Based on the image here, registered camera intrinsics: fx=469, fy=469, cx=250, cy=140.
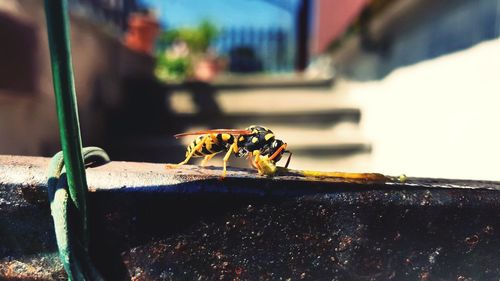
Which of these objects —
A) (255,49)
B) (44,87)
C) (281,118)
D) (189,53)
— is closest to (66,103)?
(44,87)

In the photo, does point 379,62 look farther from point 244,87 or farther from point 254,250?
point 254,250

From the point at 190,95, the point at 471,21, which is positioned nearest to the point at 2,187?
the point at 471,21

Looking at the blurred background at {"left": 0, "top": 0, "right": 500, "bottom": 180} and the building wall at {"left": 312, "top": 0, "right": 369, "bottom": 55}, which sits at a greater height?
the building wall at {"left": 312, "top": 0, "right": 369, "bottom": 55}

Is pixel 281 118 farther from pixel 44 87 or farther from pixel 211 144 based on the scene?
pixel 211 144

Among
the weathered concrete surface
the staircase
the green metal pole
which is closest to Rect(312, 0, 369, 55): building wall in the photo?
the staircase

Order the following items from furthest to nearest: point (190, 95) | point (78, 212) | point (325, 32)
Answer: point (325, 32) → point (190, 95) → point (78, 212)

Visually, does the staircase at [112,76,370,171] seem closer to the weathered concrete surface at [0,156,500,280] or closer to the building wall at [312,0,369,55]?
the building wall at [312,0,369,55]

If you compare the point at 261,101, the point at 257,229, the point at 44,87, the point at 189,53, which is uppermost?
the point at 189,53
